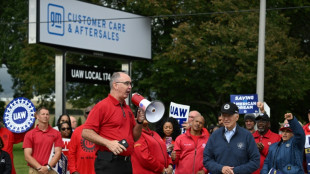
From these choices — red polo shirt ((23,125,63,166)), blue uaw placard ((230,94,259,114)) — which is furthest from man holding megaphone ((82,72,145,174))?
blue uaw placard ((230,94,259,114))

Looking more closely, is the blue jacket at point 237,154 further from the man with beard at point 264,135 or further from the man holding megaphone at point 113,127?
the man with beard at point 264,135

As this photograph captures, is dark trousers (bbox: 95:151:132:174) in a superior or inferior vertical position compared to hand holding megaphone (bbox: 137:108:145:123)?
inferior

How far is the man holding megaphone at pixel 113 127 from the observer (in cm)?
669

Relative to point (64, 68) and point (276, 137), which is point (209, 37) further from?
point (276, 137)

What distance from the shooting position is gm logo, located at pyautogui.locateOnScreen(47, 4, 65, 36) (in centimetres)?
1869

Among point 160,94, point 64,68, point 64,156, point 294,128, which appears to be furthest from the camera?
point 160,94

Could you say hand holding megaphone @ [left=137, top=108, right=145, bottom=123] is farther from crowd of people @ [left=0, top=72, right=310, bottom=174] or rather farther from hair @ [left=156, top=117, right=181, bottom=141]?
hair @ [left=156, top=117, right=181, bottom=141]

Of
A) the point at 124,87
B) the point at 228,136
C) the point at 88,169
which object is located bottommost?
the point at 88,169

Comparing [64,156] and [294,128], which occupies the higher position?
[294,128]

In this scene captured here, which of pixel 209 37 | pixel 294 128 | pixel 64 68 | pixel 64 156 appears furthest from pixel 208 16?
pixel 294 128

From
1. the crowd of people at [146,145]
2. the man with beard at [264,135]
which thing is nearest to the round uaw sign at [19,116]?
the crowd of people at [146,145]

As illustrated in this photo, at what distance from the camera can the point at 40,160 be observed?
34.7 ft

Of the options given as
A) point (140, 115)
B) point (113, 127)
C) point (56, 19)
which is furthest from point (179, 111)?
point (113, 127)

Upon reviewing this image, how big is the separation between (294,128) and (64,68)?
38.1 ft
